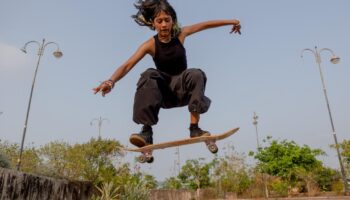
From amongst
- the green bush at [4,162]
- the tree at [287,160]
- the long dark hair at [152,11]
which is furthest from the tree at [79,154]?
the long dark hair at [152,11]

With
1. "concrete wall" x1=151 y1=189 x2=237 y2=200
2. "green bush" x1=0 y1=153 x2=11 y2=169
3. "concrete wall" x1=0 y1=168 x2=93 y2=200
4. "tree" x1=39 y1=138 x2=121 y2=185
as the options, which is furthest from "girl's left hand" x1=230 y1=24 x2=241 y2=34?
"tree" x1=39 y1=138 x2=121 y2=185

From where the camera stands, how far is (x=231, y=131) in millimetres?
3602

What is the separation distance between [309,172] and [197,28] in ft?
82.5

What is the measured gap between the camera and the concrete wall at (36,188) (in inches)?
181

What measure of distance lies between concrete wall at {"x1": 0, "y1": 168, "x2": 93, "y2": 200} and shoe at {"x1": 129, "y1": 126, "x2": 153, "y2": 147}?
233cm

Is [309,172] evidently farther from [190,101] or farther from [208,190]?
[190,101]

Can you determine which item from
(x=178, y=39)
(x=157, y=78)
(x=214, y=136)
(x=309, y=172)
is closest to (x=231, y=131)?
(x=214, y=136)

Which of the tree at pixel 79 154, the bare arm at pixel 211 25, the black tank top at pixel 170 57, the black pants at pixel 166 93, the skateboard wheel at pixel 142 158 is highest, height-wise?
the tree at pixel 79 154

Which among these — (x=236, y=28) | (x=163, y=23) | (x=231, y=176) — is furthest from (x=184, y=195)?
(x=163, y=23)

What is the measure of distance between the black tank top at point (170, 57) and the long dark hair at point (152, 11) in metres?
0.21

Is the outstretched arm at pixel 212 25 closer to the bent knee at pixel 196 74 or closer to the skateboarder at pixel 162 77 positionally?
the skateboarder at pixel 162 77

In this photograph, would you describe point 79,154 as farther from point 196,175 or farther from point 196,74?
point 196,74

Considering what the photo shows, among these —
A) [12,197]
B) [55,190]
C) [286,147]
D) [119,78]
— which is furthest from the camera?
[286,147]

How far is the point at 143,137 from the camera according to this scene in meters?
3.49
